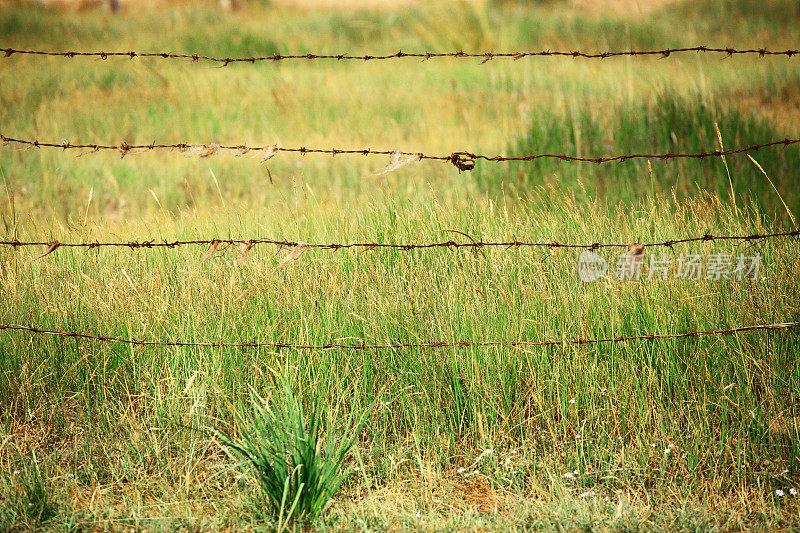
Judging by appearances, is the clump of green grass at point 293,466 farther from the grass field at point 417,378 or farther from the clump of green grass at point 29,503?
the clump of green grass at point 29,503

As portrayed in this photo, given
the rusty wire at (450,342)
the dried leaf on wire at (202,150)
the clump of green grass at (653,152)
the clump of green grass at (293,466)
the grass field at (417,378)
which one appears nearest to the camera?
the clump of green grass at (293,466)

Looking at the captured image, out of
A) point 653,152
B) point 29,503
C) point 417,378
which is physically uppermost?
point 653,152

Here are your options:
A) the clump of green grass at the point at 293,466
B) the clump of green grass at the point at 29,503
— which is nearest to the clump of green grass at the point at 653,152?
the clump of green grass at the point at 293,466

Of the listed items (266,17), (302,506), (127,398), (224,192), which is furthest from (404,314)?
(266,17)

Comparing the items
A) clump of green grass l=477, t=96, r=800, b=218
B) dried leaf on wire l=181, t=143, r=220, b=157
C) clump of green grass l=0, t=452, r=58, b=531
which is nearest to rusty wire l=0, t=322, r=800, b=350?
clump of green grass l=0, t=452, r=58, b=531

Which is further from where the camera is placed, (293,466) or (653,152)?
(653,152)

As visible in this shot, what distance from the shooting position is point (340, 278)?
146 inches

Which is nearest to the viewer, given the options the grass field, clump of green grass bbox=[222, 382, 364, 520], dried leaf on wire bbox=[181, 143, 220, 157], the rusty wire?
clump of green grass bbox=[222, 382, 364, 520]

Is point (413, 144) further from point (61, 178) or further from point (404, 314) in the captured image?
point (404, 314)

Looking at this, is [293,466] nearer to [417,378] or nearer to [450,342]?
[417,378]

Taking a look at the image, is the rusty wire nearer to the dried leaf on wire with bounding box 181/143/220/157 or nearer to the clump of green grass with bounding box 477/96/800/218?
the dried leaf on wire with bounding box 181/143/220/157

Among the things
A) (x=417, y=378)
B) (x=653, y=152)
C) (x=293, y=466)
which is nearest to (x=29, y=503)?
(x=293, y=466)

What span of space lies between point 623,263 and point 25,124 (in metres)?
8.09

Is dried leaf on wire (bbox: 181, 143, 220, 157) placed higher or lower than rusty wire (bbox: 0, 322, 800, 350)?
higher
